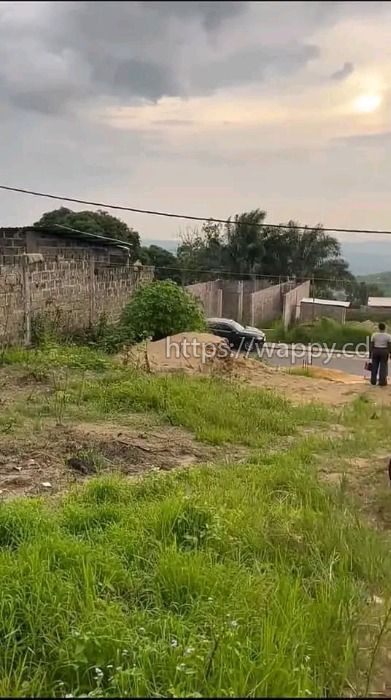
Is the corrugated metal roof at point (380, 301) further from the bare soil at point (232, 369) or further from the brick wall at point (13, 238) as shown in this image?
the brick wall at point (13, 238)

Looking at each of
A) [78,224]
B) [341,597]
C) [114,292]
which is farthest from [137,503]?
[78,224]

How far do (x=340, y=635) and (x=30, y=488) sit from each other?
2.57 meters

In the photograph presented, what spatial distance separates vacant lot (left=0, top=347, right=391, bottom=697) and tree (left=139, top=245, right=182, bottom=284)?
1690 centimetres

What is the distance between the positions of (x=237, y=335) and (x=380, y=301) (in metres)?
14.5

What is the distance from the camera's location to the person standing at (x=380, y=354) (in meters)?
11.0

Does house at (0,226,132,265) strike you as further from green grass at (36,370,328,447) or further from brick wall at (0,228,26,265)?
green grass at (36,370,328,447)

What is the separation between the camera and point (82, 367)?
895 centimetres

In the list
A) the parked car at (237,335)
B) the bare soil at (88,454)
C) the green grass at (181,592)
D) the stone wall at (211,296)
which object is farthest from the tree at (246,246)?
the green grass at (181,592)

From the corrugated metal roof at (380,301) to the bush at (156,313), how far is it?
16583mm

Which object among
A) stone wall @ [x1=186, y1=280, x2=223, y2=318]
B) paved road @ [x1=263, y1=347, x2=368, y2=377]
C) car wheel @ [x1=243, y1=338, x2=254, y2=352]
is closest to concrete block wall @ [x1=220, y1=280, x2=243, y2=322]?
stone wall @ [x1=186, y1=280, x2=223, y2=318]

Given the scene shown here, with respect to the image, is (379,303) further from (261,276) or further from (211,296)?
(211,296)

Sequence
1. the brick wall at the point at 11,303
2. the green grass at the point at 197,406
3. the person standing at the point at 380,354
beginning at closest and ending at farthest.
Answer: the green grass at the point at 197,406
the brick wall at the point at 11,303
the person standing at the point at 380,354

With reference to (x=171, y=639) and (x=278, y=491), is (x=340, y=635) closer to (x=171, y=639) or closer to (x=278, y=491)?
(x=171, y=639)

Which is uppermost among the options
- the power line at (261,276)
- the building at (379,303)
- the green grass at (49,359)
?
the power line at (261,276)
